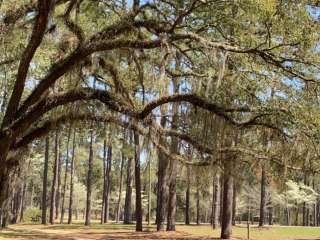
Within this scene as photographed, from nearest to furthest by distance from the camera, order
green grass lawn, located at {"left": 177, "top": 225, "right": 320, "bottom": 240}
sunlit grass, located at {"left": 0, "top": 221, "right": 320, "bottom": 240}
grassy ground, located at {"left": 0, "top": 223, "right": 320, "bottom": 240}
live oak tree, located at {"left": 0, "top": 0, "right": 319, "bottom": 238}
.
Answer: live oak tree, located at {"left": 0, "top": 0, "right": 319, "bottom": 238}, grassy ground, located at {"left": 0, "top": 223, "right": 320, "bottom": 240}, sunlit grass, located at {"left": 0, "top": 221, "right": 320, "bottom": 240}, green grass lawn, located at {"left": 177, "top": 225, "right": 320, "bottom": 240}

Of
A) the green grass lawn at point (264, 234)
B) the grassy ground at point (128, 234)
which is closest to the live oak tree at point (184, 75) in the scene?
the grassy ground at point (128, 234)

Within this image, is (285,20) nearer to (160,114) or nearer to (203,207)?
(160,114)

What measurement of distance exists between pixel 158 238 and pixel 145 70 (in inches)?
509

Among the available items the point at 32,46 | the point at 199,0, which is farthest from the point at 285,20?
the point at 32,46

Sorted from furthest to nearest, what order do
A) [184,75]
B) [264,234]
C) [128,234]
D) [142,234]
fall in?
[264,234] < [128,234] < [142,234] < [184,75]

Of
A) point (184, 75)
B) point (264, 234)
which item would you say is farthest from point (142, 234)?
point (184, 75)

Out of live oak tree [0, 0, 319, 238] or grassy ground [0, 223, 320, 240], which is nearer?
live oak tree [0, 0, 319, 238]

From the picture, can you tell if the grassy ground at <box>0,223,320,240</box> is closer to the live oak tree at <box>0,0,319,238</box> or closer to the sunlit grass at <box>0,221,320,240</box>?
the sunlit grass at <box>0,221,320,240</box>

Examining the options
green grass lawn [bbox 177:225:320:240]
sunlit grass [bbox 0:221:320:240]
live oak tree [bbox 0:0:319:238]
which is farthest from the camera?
green grass lawn [bbox 177:225:320:240]

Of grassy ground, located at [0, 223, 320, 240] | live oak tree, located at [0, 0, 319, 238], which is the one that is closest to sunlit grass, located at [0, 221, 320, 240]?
grassy ground, located at [0, 223, 320, 240]

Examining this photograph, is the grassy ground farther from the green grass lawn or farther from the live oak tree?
the live oak tree

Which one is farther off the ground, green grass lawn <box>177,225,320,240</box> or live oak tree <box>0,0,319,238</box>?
live oak tree <box>0,0,319,238</box>

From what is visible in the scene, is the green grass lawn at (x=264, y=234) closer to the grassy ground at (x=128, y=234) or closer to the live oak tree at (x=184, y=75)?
the grassy ground at (x=128, y=234)

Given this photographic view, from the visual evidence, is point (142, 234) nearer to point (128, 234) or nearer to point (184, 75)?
point (128, 234)
